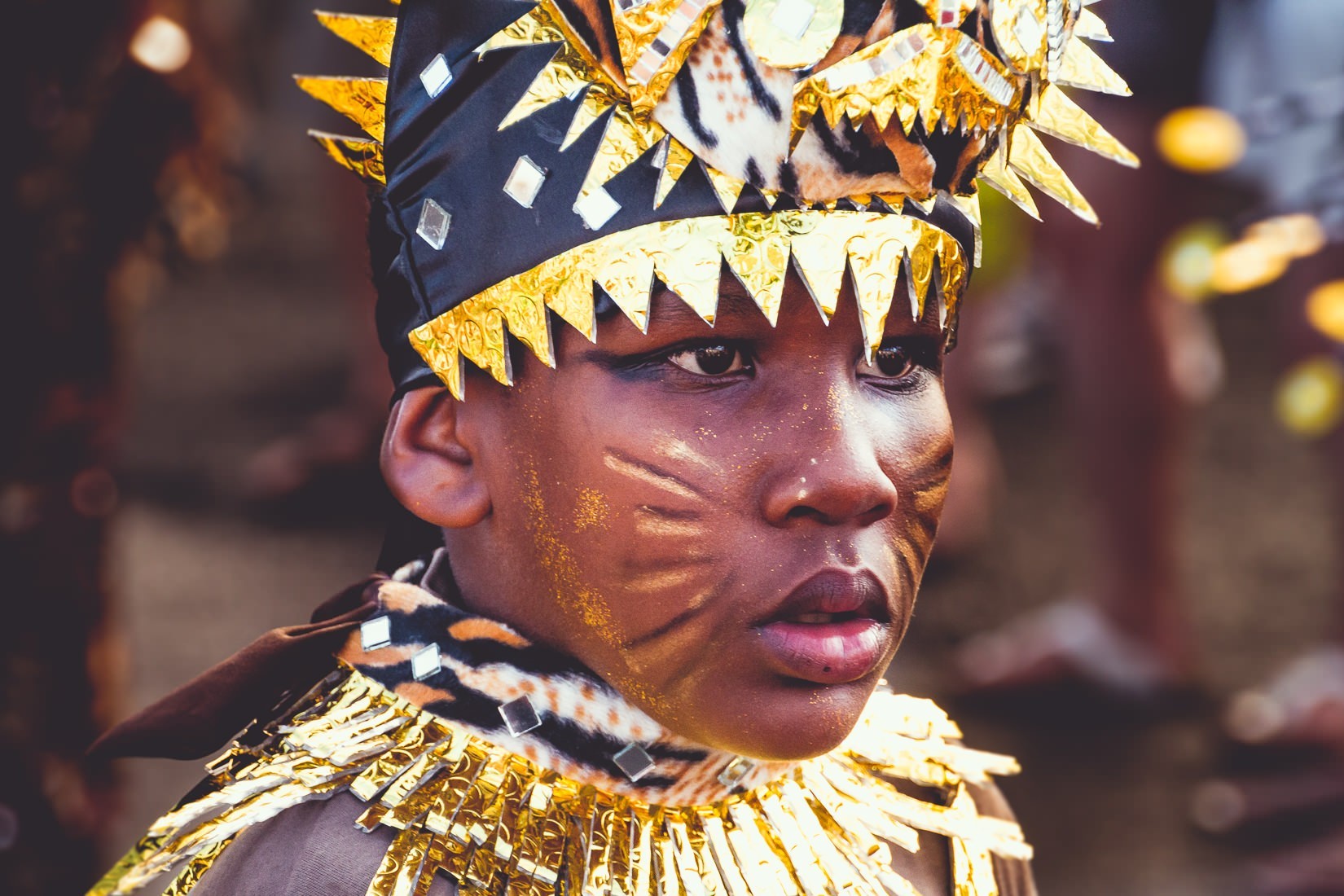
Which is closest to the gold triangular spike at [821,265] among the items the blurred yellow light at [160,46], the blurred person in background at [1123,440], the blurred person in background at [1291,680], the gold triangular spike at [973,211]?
the gold triangular spike at [973,211]

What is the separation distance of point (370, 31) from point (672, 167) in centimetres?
47

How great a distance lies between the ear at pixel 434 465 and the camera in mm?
1638

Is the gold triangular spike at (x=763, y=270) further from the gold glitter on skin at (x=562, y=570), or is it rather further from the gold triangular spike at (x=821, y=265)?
the gold glitter on skin at (x=562, y=570)

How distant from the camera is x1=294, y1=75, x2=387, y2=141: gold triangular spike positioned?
1.67 meters

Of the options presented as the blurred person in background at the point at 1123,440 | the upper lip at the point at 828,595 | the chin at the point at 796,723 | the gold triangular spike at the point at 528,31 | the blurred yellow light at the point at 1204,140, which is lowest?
the chin at the point at 796,723

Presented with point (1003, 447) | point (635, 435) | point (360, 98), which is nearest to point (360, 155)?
point (360, 98)

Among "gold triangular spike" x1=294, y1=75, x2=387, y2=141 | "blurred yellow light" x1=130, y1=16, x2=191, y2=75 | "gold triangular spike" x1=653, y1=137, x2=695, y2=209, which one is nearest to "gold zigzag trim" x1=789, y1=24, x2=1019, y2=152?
"gold triangular spike" x1=653, y1=137, x2=695, y2=209

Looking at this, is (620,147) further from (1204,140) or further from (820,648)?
(1204,140)

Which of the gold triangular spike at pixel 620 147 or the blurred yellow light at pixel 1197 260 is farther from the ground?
the blurred yellow light at pixel 1197 260

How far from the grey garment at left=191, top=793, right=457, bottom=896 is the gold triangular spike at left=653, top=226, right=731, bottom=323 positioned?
64 cm

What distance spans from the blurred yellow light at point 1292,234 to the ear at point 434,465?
145 centimetres

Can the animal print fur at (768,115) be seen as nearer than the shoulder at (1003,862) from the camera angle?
Yes

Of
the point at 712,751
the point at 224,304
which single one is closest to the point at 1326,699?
the point at 712,751

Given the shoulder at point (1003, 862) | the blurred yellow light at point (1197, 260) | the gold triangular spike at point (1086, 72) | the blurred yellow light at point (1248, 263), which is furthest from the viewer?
the blurred yellow light at point (1197, 260)
